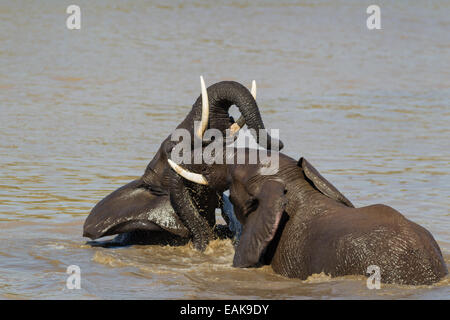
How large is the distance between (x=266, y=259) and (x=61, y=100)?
10.5 metres

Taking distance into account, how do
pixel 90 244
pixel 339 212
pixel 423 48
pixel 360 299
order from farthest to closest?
pixel 423 48
pixel 90 244
pixel 339 212
pixel 360 299

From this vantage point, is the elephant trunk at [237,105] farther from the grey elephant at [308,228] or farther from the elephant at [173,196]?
the grey elephant at [308,228]

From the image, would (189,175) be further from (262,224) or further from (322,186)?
(322,186)

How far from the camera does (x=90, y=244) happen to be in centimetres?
995

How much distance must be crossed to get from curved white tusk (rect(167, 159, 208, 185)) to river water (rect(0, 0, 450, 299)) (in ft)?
2.48

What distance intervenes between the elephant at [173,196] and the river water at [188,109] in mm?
229

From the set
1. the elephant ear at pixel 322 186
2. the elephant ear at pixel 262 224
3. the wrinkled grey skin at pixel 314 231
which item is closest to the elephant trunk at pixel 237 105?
the wrinkled grey skin at pixel 314 231

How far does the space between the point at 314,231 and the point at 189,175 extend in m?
1.48

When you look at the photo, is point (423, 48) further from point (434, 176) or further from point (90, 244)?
point (90, 244)

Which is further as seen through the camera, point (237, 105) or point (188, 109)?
point (188, 109)

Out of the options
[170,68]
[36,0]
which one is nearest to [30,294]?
[170,68]

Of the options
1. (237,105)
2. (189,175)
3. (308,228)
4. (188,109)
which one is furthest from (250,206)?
(188,109)

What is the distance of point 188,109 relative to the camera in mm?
Answer: 17656
